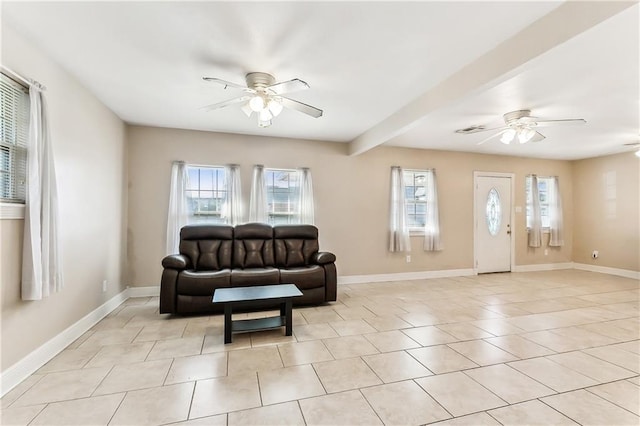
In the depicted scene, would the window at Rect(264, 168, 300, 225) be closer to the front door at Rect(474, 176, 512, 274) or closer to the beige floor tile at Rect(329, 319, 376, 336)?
the beige floor tile at Rect(329, 319, 376, 336)

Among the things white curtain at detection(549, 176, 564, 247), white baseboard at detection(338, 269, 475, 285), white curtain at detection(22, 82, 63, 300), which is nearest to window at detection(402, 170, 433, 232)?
white baseboard at detection(338, 269, 475, 285)

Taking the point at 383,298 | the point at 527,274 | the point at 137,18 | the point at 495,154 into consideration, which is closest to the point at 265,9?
the point at 137,18

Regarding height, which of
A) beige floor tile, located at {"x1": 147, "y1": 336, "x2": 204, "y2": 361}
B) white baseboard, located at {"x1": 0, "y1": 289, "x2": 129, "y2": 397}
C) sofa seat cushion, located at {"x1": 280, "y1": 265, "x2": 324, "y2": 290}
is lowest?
beige floor tile, located at {"x1": 147, "y1": 336, "x2": 204, "y2": 361}

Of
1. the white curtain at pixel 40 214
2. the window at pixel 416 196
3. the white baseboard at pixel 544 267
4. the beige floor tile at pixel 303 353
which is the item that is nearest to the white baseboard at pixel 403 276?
the window at pixel 416 196

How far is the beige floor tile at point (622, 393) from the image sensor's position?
6.21ft

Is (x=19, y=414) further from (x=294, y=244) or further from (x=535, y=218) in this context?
(x=535, y=218)

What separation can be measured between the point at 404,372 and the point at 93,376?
235cm

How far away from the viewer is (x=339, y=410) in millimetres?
1822

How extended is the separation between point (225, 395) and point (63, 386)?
3.83 feet

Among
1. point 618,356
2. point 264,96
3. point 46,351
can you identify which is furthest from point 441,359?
point 46,351

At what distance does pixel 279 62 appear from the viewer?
8.36 feet

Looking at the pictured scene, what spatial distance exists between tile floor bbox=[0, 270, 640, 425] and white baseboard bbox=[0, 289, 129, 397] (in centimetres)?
6

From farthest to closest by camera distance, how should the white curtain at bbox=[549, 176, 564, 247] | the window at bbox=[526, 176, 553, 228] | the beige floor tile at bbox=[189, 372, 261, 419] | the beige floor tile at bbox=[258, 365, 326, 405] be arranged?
1. the window at bbox=[526, 176, 553, 228]
2. the white curtain at bbox=[549, 176, 564, 247]
3. the beige floor tile at bbox=[258, 365, 326, 405]
4. the beige floor tile at bbox=[189, 372, 261, 419]

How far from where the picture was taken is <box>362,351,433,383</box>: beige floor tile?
222 centimetres
